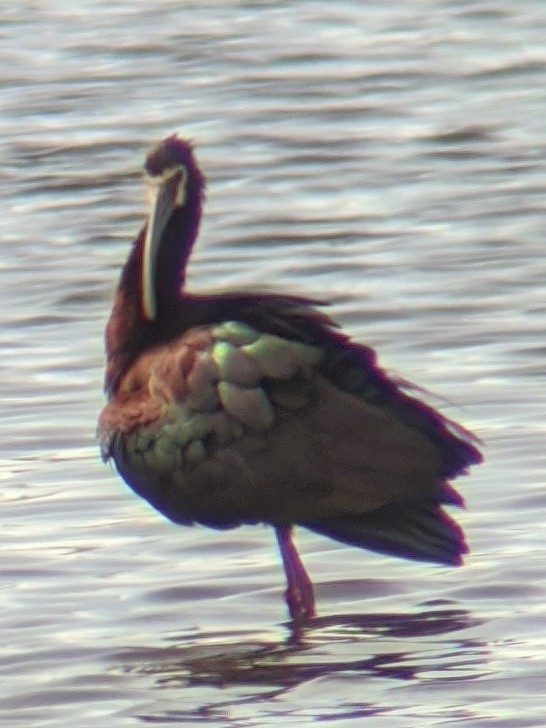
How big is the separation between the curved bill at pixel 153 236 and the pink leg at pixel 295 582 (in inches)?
38.9

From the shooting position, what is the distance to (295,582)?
30.2 feet

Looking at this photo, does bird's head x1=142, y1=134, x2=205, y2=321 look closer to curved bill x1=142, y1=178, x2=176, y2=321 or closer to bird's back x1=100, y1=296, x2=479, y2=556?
curved bill x1=142, y1=178, x2=176, y2=321

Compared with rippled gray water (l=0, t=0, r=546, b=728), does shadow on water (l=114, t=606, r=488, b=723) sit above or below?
above

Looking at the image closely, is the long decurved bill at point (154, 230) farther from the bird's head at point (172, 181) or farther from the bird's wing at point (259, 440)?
the bird's wing at point (259, 440)

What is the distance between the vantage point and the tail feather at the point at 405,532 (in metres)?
9.01

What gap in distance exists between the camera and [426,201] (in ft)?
55.3

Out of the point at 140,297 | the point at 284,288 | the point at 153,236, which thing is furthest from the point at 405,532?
the point at 284,288

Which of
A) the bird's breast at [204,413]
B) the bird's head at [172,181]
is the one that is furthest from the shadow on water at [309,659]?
the bird's head at [172,181]

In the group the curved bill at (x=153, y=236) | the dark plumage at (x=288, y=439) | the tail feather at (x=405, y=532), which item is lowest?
the tail feather at (x=405, y=532)

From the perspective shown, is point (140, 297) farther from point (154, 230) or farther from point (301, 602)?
point (301, 602)

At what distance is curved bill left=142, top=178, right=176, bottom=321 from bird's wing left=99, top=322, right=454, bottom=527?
0.37m

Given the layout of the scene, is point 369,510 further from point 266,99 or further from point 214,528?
point 266,99

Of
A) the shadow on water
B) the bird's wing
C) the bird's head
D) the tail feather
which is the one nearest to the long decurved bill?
the bird's head

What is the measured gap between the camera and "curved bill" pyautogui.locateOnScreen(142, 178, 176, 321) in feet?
31.9
